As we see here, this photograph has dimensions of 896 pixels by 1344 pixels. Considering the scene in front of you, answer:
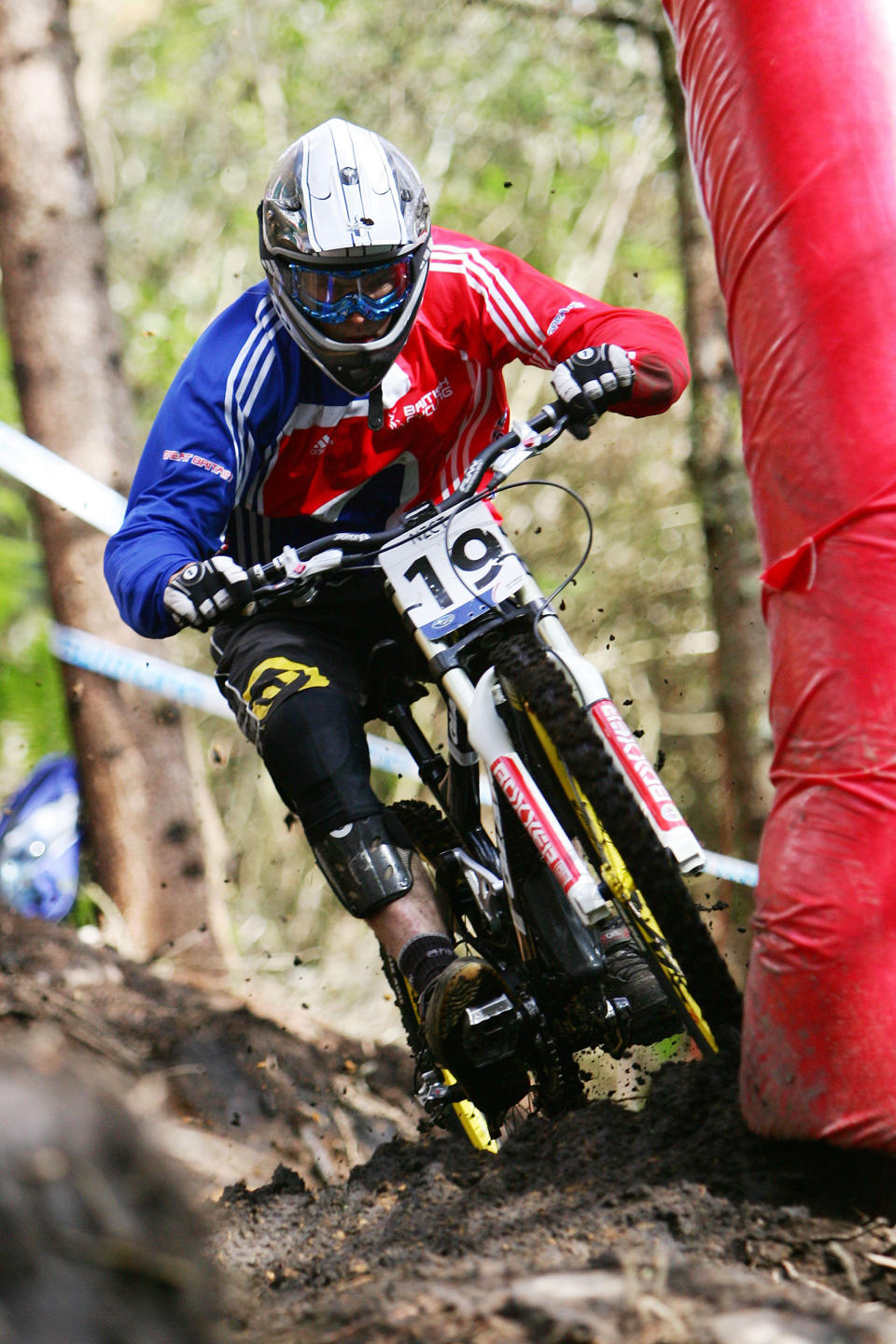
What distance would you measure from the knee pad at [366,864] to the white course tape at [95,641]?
8.06 feet

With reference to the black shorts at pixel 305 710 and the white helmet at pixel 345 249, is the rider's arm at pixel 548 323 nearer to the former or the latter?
the white helmet at pixel 345 249

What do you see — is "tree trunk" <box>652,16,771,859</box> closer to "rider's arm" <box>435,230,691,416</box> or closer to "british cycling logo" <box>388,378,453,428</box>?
"rider's arm" <box>435,230,691,416</box>

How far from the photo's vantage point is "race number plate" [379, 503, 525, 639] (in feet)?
11.2

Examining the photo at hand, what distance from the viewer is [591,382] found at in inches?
134

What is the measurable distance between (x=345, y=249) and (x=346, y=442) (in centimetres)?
58

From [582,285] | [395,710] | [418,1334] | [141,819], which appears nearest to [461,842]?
[395,710]

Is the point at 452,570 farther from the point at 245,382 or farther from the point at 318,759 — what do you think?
the point at 245,382

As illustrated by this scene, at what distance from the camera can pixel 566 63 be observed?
447 inches

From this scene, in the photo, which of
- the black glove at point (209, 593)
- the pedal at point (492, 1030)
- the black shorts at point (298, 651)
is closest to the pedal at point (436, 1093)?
the pedal at point (492, 1030)

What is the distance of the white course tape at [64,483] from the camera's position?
237 inches

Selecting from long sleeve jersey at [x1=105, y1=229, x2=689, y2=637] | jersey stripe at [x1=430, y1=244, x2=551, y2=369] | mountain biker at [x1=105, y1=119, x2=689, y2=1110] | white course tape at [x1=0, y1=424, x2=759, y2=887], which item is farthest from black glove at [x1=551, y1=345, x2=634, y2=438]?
white course tape at [x1=0, y1=424, x2=759, y2=887]

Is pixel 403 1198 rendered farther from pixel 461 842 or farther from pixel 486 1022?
pixel 461 842

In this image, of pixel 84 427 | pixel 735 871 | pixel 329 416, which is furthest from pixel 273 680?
pixel 84 427

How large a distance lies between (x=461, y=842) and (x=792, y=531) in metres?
1.50
